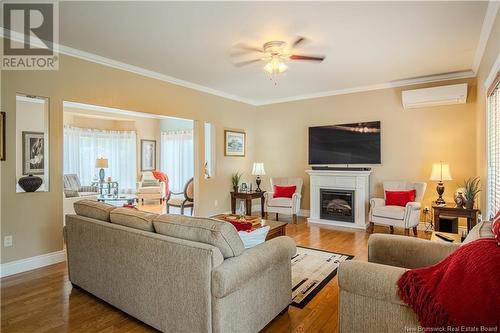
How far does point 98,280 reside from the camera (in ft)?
8.12

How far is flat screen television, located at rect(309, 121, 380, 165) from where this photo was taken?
5523 mm

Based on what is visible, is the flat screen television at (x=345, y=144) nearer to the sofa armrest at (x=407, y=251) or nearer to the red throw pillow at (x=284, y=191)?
the red throw pillow at (x=284, y=191)

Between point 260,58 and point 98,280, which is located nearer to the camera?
point 98,280

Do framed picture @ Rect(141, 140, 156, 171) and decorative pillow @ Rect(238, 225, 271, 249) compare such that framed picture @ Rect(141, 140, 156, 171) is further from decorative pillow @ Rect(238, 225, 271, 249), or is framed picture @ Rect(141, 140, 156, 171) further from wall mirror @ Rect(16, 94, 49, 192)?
decorative pillow @ Rect(238, 225, 271, 249)

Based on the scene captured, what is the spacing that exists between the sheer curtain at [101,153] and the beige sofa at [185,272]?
19.4 ft

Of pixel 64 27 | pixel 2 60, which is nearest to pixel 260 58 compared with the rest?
pixel 64 27

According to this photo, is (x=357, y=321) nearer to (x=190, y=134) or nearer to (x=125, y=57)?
(x=125, y=57)

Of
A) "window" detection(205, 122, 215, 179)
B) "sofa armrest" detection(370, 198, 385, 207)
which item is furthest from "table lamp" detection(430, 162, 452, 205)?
"window" detection(205, 122, 215, 179)

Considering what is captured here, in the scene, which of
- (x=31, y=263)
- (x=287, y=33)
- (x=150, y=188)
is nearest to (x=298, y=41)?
(x=287, y=33)

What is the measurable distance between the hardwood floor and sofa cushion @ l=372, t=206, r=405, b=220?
87.6 inches

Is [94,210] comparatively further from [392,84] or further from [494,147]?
[392,84]

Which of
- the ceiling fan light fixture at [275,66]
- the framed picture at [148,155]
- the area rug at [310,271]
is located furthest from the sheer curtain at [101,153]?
the area rug at [310,271]

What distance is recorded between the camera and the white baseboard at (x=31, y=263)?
10.4 feet

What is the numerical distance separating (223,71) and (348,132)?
284 centimetres
